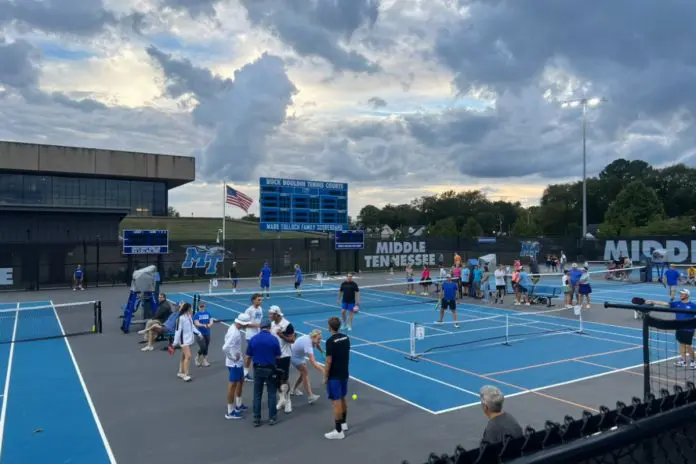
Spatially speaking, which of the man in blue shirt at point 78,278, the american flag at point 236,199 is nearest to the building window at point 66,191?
the man in blue shirt at point 78,278

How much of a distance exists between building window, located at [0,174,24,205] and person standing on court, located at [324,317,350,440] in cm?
6317

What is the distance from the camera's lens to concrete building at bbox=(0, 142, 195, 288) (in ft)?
124

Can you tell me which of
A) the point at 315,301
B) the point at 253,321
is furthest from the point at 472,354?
the point at 315,301

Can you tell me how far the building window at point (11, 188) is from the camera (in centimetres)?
6109

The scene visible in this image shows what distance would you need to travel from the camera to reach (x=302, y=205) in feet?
131

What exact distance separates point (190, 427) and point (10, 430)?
297 cm

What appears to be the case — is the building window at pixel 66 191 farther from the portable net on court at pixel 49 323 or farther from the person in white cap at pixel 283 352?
the person in white cap at pixel 283 352

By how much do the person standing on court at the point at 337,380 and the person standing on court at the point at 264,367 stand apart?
1063mm

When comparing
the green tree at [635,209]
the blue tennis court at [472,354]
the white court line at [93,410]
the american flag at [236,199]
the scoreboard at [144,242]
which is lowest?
the white court line at [93,410]

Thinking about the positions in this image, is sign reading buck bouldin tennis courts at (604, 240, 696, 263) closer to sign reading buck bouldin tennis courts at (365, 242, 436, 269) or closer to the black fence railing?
sign reading buck bouldin tennis courts at (365, 242, 436, 269)

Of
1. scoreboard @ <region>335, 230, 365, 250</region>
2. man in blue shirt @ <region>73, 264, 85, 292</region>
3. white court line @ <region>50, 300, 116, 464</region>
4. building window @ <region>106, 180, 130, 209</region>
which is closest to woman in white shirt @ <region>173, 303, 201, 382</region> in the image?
white court line @ <region>50, 300, 116, 464</region>

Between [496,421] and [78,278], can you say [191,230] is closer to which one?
[78,278]

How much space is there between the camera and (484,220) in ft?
403

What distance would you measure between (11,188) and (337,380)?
64.4 m
